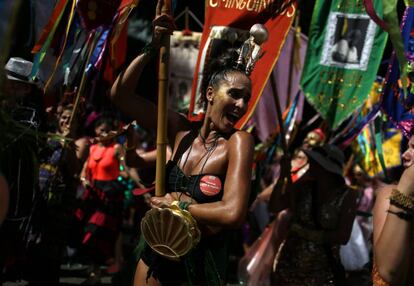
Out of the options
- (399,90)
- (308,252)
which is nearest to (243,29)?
(399,90)

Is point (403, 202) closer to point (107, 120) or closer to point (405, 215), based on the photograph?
point (405, 215)

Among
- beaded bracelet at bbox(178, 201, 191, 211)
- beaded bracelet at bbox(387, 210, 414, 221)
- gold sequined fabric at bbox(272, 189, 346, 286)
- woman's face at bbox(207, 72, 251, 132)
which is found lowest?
gold sequined fabric at bbox(272, 189, 346, 286)

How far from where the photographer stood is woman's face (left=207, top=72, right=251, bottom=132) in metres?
3.44

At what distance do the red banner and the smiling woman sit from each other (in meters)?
1.33

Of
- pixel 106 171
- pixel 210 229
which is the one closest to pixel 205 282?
pixel 210 229

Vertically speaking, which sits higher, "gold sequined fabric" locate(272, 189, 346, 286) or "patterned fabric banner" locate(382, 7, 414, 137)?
"patterned fabric banner" locate(382, 7, 414, 137)

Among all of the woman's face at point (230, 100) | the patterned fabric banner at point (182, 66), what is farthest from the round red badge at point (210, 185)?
the patterned fabric banner at point (182, 66)

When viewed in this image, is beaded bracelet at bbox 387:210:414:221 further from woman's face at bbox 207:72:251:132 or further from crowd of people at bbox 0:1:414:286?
woman's face at bbox 207:72:251:132

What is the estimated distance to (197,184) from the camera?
3420 mm

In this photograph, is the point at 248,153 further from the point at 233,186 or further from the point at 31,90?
the point at 31,90

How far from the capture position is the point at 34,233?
5375 mm

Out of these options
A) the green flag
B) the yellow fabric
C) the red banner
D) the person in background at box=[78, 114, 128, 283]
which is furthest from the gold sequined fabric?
the person in background at box=[78, 114, 128, 283]

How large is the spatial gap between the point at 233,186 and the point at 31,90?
199 cm

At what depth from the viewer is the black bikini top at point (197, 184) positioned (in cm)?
338
